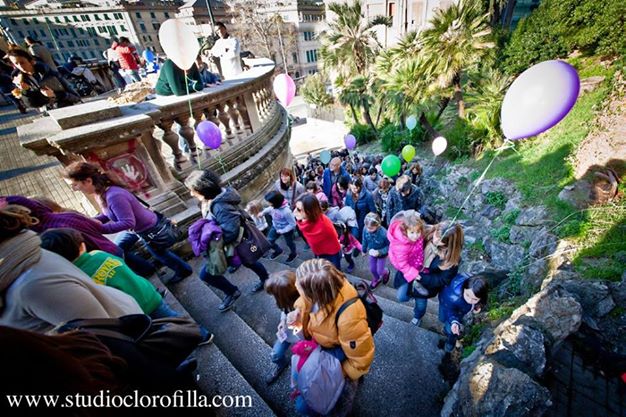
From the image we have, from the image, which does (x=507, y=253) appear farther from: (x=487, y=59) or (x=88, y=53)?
(x=88, y=53)

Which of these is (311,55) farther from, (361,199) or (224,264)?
(224,264)

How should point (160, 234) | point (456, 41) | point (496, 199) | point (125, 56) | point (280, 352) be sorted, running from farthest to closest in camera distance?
1. point (456, 41)
2. point (125, 56)
3. point (496, 199)
4. point (160, 234)
5. point (280, 352)

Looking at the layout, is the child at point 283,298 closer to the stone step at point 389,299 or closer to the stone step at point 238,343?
the stone step at point 238,343

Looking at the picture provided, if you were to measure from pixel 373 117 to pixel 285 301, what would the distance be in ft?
60.2

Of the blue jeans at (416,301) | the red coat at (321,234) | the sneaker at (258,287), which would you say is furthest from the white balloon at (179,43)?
the blue jeans at (416,301)

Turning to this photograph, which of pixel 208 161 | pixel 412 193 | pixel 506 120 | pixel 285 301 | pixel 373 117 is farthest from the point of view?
pixel 373 117

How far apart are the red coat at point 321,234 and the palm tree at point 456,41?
9.00 meters

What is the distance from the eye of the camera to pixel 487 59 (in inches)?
349

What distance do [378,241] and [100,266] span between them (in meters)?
3.13

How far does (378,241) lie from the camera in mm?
3625

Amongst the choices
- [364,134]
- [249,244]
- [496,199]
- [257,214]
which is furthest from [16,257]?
[364,134]

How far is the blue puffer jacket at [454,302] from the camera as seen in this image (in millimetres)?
2477

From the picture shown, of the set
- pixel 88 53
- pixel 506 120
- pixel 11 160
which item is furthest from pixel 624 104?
pixel 88 53

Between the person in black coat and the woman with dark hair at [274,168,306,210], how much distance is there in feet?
7.56
